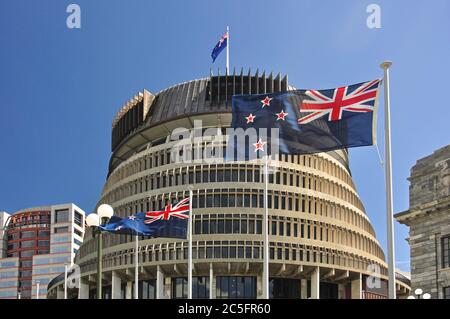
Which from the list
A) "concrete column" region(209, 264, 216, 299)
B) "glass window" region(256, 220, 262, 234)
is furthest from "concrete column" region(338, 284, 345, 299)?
"concrete column" region(209, 264, 216, 299)

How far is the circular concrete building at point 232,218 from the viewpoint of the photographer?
291 feet

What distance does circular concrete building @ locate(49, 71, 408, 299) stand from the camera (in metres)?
88.6

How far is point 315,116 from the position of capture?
2652 centimetres

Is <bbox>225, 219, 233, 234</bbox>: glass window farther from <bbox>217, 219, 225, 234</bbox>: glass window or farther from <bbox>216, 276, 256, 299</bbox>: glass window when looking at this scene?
<bbox>216, 276, 256, 299</bbox>: glass window

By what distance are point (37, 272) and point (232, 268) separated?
115970mm

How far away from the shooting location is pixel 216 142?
91875 mm

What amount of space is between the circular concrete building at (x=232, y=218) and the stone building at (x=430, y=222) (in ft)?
112

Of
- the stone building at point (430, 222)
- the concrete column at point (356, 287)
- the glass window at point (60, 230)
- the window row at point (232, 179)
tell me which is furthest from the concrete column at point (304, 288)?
the glass window at point (60, 230)

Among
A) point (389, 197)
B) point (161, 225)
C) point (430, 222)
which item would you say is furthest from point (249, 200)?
point (389, 197)

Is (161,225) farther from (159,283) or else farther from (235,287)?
(235,287)

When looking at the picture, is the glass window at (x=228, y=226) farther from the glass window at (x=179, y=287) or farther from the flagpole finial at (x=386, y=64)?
the flagpole finial at (x=386, y=64)

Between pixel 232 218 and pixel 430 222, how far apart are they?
38.7 m

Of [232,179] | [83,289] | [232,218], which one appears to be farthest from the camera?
[83,289]
